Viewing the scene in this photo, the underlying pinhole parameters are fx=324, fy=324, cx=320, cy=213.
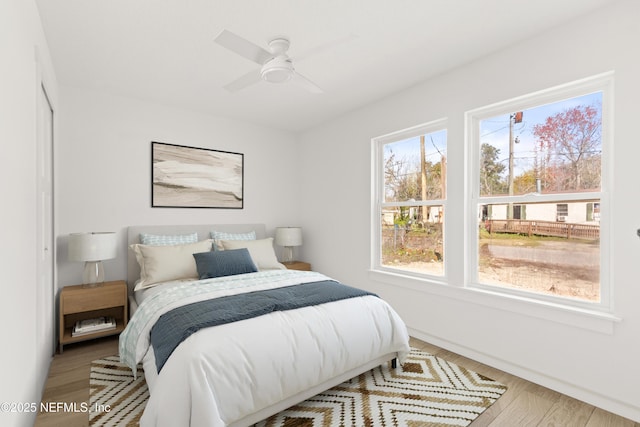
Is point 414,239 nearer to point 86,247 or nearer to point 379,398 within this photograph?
point 379,398

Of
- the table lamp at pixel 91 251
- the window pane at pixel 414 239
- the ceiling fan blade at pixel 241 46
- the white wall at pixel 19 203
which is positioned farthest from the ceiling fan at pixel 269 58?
the table lamp at pixel 91 251

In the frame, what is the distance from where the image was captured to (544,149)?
2.46 metres

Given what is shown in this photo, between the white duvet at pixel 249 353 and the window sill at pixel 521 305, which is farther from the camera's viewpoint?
the window sill at pixel 521 305

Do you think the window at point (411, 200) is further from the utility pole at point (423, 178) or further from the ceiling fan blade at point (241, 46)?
the ceiling fan blade at point (241, 46)

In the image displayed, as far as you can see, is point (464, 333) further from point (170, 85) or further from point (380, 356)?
point (170, 85)

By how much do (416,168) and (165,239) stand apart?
2.80 m

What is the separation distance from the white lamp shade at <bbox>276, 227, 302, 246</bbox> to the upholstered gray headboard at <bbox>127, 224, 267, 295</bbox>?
324 mm

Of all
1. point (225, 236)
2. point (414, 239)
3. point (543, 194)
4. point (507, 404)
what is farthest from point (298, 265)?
point (543, 194)

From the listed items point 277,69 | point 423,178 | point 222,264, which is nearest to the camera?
point 277,69

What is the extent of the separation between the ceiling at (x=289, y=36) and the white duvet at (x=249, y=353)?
1.73 metres

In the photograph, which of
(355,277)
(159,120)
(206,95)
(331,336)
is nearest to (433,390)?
(331,336)

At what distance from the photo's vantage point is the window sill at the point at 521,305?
81.4 inches

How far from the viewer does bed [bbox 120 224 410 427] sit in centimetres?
161

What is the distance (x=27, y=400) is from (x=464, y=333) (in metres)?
3.01
